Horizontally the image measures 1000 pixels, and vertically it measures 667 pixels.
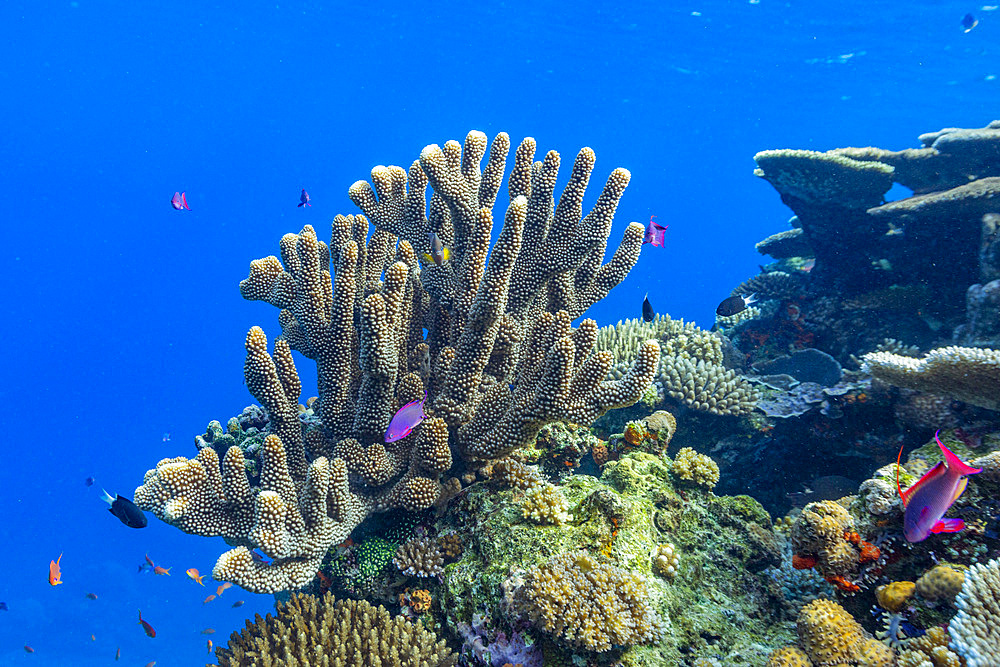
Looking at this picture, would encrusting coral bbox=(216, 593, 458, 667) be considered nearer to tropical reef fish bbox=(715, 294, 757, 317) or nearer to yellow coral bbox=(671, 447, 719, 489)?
yellow coral bbox=(671, 447, 719, 489)

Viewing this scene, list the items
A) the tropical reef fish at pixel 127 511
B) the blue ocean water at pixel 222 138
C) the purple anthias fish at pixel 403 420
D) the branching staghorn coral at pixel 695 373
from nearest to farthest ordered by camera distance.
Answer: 1. the purple anthias fish at pixel 403 420
2. the tropical reef fish at pixel 127 511
3. the branching staghorn coral at pixel 695 373
4. the blue ocean water at pixel 222 138

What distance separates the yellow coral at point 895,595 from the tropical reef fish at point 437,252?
11.8 feet

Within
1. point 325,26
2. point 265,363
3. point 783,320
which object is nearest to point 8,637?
point 265,363

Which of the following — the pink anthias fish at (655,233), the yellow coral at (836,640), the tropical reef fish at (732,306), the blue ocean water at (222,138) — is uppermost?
the blue ocean water at (222,138)

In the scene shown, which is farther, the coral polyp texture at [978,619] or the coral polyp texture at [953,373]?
the coral polyp texture at [953,373]

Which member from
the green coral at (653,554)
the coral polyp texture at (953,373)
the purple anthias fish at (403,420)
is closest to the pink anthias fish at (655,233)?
the coral polyp texture at (953,373)

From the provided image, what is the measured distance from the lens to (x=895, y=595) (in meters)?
2.68

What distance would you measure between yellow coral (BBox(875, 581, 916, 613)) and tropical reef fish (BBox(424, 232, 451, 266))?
3.58m

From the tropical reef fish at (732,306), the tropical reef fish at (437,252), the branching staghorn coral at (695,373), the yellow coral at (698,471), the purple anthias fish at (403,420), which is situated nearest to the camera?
the purple anthias fish at (403,420)

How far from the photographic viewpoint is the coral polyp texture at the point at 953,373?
346cm

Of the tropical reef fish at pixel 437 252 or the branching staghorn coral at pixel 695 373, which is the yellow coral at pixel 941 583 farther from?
the tropical reef fish at pixel 437 252

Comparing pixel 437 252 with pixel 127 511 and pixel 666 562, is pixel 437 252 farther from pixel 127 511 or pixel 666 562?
pixel 127 511

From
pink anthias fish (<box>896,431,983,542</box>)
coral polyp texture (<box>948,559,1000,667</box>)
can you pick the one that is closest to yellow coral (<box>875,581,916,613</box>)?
coral polyp texture (<box>948,559,1000,667</box>)

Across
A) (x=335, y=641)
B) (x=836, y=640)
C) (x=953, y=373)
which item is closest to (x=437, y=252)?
(x=335, y=641)
